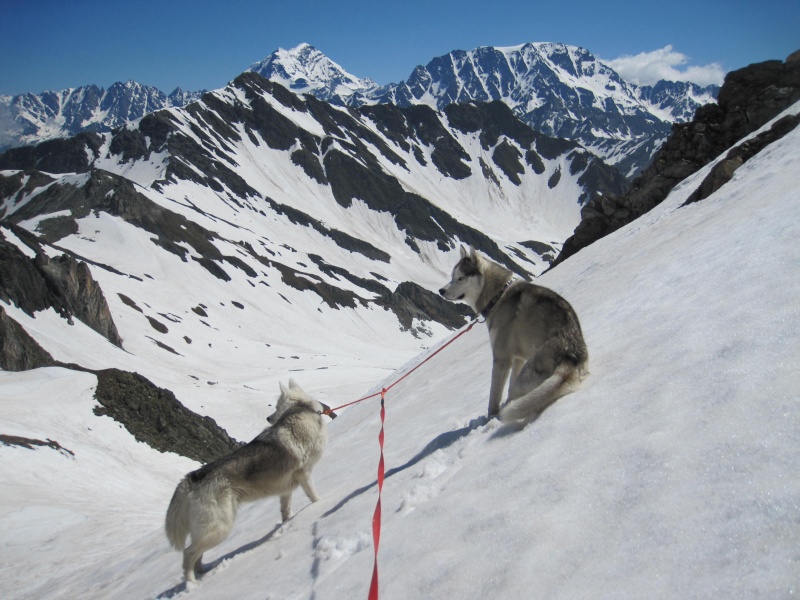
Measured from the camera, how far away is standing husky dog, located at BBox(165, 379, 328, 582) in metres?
6.93

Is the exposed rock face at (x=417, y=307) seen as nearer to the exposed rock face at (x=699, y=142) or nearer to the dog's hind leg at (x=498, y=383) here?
the exposed rock face at (x=699, y=142)

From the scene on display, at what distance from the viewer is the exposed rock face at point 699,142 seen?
117 feet

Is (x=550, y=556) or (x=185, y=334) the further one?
(x=185, y=334)

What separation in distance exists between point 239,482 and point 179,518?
0.91 metres

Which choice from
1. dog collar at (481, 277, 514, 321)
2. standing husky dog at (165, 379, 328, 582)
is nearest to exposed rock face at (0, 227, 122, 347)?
standing husky dog at (165, 379, 328, 582)

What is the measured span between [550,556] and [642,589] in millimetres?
742

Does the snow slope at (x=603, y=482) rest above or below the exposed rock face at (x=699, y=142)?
below

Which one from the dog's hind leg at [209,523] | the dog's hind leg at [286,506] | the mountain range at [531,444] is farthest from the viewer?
the dog's hind leg at [286,506]

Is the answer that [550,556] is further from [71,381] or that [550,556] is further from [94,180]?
[94,180]

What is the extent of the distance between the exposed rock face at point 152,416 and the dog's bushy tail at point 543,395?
23.5 meters

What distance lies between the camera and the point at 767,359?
4.62 m

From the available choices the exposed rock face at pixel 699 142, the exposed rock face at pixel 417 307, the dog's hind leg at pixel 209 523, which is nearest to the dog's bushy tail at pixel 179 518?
the dog's hind leg at pixel 209 523

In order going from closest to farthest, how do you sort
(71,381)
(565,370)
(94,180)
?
(565,370) → (71,381) → (94,180)

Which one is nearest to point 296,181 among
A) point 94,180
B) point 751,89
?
point 94,180
